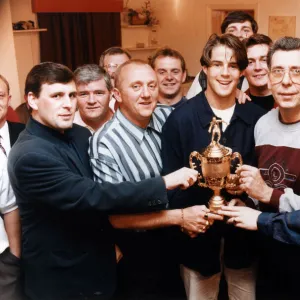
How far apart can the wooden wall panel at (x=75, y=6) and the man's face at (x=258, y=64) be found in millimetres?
4679

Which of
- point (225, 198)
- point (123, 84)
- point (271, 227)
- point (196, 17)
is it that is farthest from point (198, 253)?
point (196, 17)

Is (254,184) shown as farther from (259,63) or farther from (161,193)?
(259,63)

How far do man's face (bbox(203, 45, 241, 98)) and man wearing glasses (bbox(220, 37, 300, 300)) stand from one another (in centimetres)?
18

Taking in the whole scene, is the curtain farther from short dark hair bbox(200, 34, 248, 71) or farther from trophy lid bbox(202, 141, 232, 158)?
trophy lid bbox(202, 141, 232, 158)

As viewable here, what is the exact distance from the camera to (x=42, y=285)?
6.22 feet

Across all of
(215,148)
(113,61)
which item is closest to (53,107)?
(215,148)

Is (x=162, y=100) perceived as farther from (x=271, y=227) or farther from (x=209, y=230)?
(x=271, y=227)

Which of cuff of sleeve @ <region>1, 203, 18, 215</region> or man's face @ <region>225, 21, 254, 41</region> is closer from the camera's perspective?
cuff of sleeve @ <region>1, 203, 18, 215</region>

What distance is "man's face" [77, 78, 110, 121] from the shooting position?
9.04ft

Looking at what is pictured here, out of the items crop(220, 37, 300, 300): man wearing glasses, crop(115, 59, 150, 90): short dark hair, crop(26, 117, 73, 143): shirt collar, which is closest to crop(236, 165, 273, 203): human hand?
crop(220, 37, 300, 300): man wearing glasses

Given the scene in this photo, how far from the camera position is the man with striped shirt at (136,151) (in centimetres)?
193

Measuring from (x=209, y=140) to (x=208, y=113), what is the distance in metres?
0.13

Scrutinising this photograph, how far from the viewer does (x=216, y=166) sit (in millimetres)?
1844

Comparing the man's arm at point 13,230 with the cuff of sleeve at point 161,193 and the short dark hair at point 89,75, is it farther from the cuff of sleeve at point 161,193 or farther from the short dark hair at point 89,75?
the short dark hair at point 89,75
